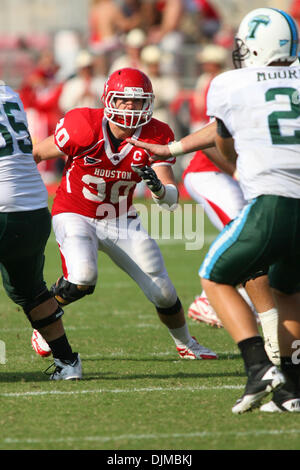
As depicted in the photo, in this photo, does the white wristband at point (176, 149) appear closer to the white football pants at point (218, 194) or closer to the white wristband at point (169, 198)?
the white wristband at point (169, 198)

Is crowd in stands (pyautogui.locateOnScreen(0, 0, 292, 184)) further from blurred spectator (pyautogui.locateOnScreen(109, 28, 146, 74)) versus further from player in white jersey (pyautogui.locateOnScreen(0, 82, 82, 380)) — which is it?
player in white jersey (pyautogui.locateOnScreen(0, 82, 82, 380))

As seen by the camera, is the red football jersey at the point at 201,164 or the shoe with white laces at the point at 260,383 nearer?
the shoe with white laces at the point at 260,383

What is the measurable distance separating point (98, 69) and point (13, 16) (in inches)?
183

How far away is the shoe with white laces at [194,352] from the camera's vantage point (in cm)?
524

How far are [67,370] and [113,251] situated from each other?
87 cm

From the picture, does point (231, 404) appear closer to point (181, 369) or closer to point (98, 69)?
point (181, 369)

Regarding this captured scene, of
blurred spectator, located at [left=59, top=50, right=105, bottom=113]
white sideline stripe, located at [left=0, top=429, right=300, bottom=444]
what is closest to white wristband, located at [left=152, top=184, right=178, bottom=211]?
white sideline stripe, located at [left=0, top=429, right=300, bottom=444]

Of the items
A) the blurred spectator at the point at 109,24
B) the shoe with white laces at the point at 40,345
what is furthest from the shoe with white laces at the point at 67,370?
the blurred spectator at the point at 109,24

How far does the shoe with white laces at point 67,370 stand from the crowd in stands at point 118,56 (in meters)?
8.96

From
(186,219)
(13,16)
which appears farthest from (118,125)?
(13,16)

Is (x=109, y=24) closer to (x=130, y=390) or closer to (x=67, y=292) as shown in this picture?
(x=67, y=292)

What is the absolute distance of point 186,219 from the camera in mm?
11750

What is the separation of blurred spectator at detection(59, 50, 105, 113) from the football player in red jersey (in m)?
8.02

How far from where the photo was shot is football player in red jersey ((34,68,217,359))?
5.05 metres
